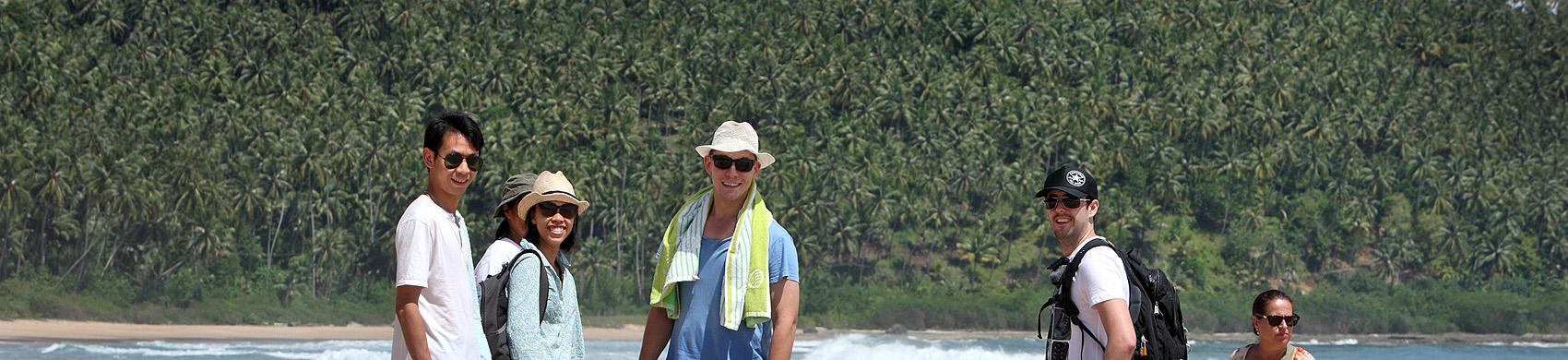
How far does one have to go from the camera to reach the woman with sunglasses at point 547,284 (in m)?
4.28

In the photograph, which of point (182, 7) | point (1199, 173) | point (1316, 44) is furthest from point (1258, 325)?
point (1316, 44)

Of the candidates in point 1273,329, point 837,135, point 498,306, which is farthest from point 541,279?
point 837,135

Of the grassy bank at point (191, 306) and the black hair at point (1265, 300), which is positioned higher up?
the black hair at point (1265, 300)

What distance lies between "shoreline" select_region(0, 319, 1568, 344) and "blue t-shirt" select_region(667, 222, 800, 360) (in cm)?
4652

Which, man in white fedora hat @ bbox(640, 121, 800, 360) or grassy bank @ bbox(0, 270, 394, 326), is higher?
man in white fedora hat @ bbox(640, 121, 800, 360)

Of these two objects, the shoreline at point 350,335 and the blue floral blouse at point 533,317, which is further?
A: the shoreline at point 350,335

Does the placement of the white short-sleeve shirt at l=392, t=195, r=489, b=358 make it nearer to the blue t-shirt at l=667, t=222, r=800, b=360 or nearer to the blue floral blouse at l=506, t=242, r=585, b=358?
the blue floral blouse at l=506, t=242, r=585, b=358

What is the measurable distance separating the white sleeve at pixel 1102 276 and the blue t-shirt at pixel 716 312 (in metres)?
0.73

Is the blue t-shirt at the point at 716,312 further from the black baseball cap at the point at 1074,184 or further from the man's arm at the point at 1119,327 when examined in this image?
the man's arm at the point at 1119,327

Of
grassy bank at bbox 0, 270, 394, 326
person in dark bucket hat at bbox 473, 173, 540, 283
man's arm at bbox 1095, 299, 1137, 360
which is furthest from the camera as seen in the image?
grassy bank at bbox 0, 270, 394, 326

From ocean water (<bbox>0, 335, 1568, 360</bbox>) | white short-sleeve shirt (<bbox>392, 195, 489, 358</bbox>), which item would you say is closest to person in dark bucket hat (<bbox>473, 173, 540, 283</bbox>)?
white short-sleeve shirt (<bbox>392, 195, 489, 358</bbox>)

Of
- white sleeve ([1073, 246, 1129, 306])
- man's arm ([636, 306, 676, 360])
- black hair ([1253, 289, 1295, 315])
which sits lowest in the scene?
man's arm ([636, 306, 676, 360])

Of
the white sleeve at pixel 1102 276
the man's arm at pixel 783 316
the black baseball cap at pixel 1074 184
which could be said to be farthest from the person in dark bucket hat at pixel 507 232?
the white sleeve at pixel 1102 276

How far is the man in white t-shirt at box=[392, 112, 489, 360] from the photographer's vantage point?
3666mm
